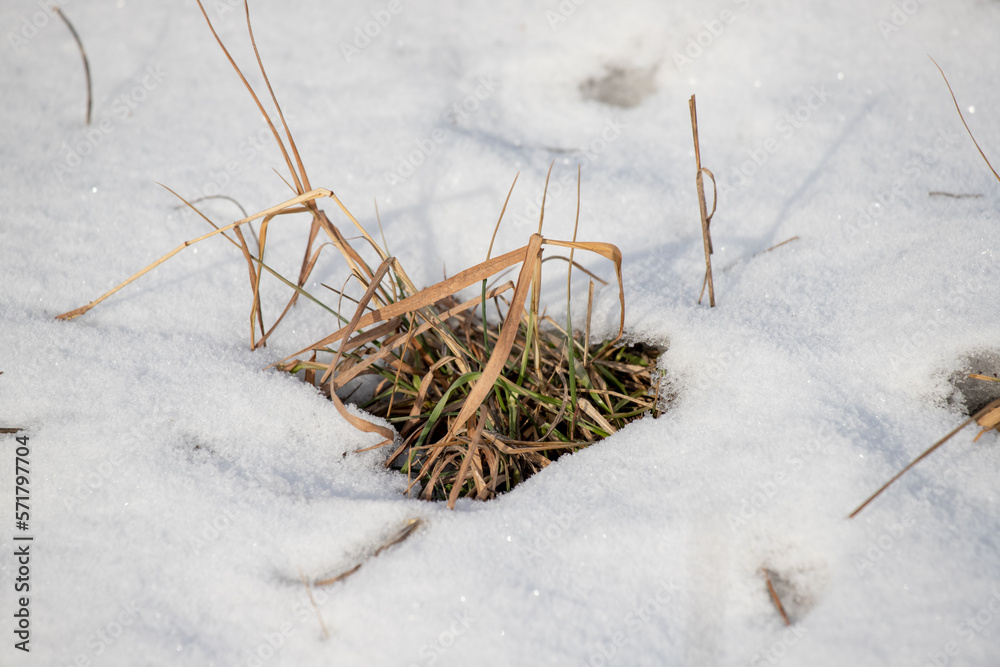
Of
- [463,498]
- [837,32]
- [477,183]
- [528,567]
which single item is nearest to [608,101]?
[477,183]

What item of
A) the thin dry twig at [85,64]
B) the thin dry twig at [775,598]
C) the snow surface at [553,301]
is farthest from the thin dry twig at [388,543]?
the thin dry twig at [85,64]

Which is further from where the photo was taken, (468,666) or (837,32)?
(837,32)

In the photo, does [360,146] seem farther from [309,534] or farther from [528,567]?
[528,567]

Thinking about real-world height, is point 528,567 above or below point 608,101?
below

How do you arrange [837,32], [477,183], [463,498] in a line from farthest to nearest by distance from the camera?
[837,32], [477,183], [463,498]

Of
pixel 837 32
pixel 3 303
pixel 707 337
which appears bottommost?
pixel 707 337

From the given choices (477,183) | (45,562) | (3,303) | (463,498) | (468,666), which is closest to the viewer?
(468,666)

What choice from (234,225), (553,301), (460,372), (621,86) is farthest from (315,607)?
(621,86)
